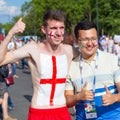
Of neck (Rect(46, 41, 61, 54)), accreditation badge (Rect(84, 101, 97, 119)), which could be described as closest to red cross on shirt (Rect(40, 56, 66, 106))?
neck (Rect(46, 41, 61, 54))

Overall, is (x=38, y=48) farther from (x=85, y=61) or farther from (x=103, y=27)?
(x=103, y=27)

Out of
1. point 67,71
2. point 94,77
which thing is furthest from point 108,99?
point 67,71

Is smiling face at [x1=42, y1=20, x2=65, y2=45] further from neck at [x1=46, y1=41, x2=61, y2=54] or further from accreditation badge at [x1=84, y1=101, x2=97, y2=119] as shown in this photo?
accreditation badge at [x1=84, y1=101, x2=97, y2=119]

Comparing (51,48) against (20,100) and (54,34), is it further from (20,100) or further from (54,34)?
(20,100)

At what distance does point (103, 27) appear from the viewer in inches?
1988

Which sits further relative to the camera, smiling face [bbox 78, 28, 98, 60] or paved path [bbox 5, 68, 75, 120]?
paved path [bbox 5, 68, 75, 120]

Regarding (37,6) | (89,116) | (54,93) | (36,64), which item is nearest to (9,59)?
(36,64)

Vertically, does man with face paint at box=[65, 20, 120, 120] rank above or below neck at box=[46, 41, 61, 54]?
below

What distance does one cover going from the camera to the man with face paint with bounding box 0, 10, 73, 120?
3496mm

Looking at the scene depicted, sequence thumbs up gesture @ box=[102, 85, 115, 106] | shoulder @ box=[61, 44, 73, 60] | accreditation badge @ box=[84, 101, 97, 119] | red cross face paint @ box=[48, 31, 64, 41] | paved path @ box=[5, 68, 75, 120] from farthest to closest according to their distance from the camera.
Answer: paved path @ box=[5, 68, 75, 120]
shoulder @ box=[61, 44, 73, 60]
red cross face paint @ box=[48, 31, 64, 41]
accreditation badge @ box=[84, 101, 97, 119]
thumbs up gesture @ box=[102, 85, 115, 106]

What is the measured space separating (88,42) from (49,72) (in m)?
0.49

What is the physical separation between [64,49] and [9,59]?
55 cm

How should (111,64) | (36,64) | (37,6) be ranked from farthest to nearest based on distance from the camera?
(37,6) < (36,64) < (111,64)

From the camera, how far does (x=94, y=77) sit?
3.30m
